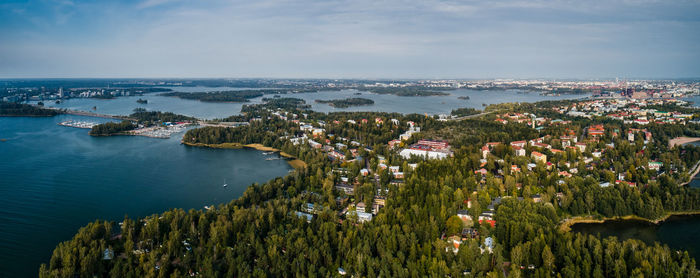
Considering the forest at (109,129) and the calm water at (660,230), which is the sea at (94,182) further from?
the forest at (109,129)

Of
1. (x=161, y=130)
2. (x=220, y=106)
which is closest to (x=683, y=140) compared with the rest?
(x=161, y=130)

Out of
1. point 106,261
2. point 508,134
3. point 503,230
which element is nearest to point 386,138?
point 508,134

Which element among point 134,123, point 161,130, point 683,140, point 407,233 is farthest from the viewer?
point 134,123

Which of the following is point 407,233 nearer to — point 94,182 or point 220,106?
point 94,182

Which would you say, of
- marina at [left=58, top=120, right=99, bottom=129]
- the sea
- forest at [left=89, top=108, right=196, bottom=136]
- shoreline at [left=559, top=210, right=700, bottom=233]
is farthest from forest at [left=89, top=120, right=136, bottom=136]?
shoreline at [left=559, top=210, right=700, bottom=233]

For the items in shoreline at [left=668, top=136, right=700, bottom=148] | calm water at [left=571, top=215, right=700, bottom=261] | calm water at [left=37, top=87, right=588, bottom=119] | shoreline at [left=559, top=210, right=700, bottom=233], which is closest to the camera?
calm water at [left=571, top=215, right=700, bottom=261]

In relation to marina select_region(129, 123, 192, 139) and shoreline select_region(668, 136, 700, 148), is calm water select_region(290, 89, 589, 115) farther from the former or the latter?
shoreline select_region(668, 136, 700, 148)

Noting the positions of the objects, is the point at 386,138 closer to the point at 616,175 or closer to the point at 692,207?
the point at 616,175

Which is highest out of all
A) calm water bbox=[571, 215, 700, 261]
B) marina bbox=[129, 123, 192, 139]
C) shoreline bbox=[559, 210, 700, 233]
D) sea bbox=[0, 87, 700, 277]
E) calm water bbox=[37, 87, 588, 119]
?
calm water bbox=[37, 87, 588, 119]
